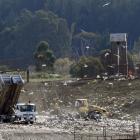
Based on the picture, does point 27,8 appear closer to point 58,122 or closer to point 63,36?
point 63,36

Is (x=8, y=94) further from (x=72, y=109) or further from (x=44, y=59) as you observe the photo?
(x=44, y=59)

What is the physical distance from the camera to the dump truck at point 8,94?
4748 centimetres

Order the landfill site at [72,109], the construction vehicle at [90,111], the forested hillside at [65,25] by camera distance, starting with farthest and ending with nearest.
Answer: the forested hillside at [65,25] < the construction vehicle at [90,111] < the landfill site at [72,109]

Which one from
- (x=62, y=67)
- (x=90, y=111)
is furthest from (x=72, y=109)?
(x=62, y=67)

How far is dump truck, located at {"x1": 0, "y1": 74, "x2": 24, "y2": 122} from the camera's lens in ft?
156

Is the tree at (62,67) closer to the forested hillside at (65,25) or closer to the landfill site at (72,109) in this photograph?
the landfill site at (72,109)

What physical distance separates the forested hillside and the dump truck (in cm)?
9242

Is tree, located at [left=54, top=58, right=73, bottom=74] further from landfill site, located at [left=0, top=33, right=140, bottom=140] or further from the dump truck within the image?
the dump truck

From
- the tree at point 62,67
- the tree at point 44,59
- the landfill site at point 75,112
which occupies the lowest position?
the landfill site at point 75,112

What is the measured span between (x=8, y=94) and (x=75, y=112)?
27.2 ft

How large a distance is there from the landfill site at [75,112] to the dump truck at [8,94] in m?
1.97

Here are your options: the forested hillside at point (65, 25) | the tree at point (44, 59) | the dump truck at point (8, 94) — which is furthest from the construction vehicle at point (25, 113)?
the forested hillside at point (65, 25)

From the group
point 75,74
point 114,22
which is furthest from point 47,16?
point 75,74

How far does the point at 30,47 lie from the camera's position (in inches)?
5832
